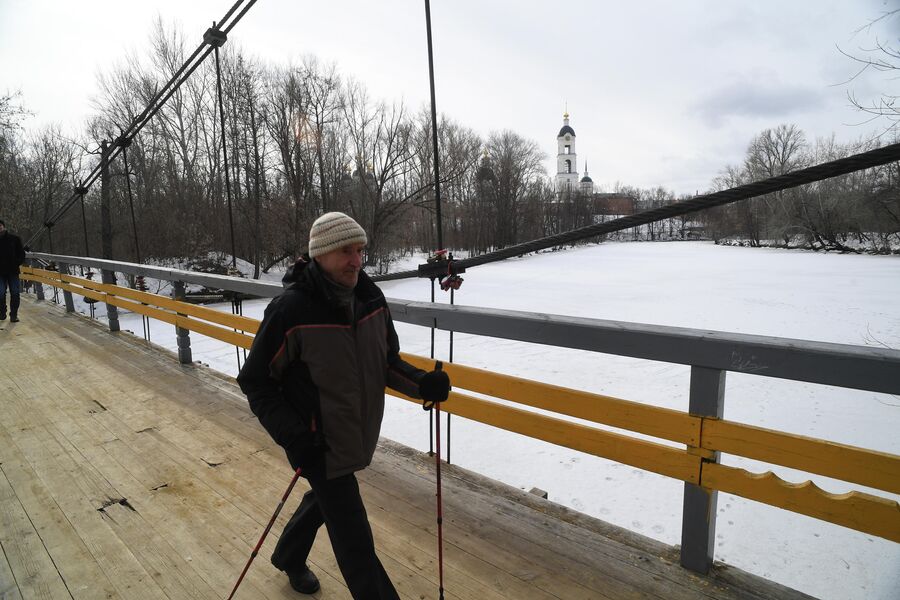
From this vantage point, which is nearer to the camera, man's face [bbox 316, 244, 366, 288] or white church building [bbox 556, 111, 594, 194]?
man's face [bbox 316, 244, 366, 288]

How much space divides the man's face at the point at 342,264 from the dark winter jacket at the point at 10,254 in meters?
9.26

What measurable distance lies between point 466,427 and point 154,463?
5.56 metres

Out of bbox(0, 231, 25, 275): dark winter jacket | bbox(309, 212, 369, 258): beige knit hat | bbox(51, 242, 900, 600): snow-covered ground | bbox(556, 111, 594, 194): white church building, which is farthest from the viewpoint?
bbox(556, 111, 594, 194): white church building

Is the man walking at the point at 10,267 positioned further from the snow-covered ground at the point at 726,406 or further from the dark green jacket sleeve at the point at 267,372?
the dark green jacket sleeve at the point at 267,372

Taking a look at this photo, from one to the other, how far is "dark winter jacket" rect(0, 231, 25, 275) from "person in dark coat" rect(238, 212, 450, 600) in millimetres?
9161

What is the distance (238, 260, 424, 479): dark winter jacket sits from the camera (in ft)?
5.48

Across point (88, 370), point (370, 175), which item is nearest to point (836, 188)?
point (370, 175)

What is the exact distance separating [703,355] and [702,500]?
617mm

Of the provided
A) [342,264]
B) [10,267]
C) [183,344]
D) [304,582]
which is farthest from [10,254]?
[342,264]

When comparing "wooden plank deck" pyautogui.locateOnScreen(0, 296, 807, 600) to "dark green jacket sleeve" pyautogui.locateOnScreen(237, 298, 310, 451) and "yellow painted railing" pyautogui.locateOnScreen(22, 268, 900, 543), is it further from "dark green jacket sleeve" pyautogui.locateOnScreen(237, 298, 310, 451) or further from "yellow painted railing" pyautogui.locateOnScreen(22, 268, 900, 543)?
"dark green jacket sleeve" pyautogui.locateOnScreen(237, 298, 310, 451)

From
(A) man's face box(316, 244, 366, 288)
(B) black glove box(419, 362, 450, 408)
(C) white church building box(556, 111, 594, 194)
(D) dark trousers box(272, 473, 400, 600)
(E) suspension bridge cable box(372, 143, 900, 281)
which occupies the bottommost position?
(D) dark trousers box(272, 473, 400, 600)

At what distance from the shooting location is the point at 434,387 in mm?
1935

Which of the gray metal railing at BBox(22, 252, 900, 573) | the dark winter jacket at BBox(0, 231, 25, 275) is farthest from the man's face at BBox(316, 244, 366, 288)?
the dark winter jacket at BBox(0, 231, 25, 275)

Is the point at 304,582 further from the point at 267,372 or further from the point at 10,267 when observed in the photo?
the point at 10,267
